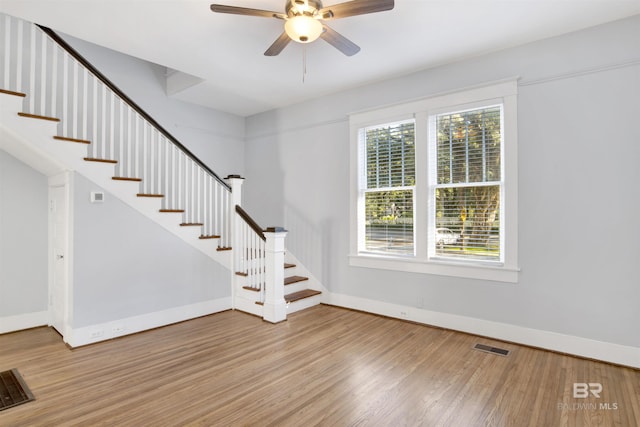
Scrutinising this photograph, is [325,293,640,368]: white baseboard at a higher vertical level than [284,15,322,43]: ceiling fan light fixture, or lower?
lower

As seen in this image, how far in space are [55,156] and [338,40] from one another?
10.2 feet

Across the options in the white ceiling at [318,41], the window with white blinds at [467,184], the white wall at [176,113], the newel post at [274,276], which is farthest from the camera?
the white wall at [176,113]

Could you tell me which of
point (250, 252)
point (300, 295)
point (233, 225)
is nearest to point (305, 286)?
point (300, 295)

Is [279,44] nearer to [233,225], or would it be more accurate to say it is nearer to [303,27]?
[303,27]

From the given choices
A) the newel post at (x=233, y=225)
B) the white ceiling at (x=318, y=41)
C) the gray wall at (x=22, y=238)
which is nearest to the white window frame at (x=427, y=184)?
the white ceiling at (x=318, y=41)

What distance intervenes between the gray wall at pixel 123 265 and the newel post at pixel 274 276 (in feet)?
3.28

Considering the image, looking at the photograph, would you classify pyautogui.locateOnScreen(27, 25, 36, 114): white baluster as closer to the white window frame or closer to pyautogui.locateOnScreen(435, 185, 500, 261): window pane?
the white window frame

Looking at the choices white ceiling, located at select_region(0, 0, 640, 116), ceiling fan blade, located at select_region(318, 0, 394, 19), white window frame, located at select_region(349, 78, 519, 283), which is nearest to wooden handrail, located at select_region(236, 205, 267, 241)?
white window frame, located at select_region(349, 78, 519, 283)

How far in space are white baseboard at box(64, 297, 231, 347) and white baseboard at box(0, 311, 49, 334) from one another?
902 millimetres

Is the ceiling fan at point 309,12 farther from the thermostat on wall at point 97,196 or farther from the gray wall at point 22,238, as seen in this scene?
the gray wall at point 22,238

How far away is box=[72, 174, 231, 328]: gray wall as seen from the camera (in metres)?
3.59

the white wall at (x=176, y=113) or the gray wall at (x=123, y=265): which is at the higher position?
the white wall at (x=176, y=113)

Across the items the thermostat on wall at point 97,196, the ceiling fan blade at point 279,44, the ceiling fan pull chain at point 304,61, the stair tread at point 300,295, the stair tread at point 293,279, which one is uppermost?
the ceiling fan pull chain at point 304,61

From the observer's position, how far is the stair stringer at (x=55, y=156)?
10.5 feet
